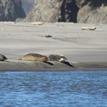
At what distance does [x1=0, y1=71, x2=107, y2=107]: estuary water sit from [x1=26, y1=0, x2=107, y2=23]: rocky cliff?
131 ft

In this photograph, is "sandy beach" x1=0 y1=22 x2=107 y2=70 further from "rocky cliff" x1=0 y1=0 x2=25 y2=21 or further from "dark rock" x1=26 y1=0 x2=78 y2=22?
"rocky cliff" x1=0 y1=0 x2=25 y2=21

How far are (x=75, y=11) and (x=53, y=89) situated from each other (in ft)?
158

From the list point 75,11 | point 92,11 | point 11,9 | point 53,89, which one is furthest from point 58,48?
point 11,9

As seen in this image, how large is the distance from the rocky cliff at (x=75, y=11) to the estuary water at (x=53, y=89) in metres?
40.1

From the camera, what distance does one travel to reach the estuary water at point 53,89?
1705cm

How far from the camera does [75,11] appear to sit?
67.6 m

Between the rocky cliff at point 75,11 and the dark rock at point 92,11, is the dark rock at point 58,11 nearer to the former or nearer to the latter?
the rocky cliff at point 75,11

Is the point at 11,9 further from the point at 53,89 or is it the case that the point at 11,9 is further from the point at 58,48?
the point at 53,89

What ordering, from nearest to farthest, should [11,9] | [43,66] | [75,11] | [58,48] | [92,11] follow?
1. [43,66]
2. [58,48]
3. [92,11]
4. [75,11]
5. [11,9]

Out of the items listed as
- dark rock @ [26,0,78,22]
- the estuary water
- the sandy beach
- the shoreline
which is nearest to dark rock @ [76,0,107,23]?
dark rock @ [26,0,78,22]

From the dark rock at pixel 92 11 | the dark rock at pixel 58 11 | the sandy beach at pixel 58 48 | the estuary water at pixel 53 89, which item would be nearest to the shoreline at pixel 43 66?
the sandy beach at pixel 58 48

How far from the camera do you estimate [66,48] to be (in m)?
30.7

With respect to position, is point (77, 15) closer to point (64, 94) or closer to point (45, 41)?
point (45, 41)

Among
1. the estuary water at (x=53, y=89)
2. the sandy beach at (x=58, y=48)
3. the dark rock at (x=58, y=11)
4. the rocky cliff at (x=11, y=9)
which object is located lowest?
the rocky cliff at (x=11, y=9)
